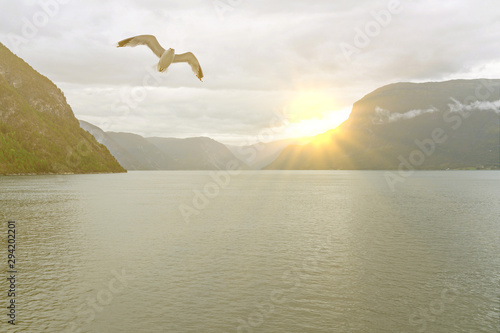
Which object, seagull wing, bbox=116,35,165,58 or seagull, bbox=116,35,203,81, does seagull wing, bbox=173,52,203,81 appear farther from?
seagull wing, bbox=116,35,165,58

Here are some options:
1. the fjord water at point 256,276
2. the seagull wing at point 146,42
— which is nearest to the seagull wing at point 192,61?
the seagull wing at point 146,42

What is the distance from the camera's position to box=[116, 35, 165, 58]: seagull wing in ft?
66.7

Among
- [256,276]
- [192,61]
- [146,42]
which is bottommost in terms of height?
[256,276]

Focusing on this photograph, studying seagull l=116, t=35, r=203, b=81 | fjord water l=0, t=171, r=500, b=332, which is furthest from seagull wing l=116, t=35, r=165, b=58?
fjord water l=0, t=171, r=500, b=332

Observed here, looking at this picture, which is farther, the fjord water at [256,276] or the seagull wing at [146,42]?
the fjord water at [256,276]

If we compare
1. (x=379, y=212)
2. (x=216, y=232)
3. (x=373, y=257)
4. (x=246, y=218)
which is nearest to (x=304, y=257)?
(x=373, y=257)

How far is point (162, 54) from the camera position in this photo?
21.0 m

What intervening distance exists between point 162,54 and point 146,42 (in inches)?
44.5

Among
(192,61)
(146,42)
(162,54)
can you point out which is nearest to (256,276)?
(192,61)

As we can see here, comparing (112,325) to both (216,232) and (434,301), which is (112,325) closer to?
(434,301)

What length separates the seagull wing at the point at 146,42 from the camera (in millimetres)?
20328

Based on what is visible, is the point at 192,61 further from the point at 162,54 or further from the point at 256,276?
the point at 256,276

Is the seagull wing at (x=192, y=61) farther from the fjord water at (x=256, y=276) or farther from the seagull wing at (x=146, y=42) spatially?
the fjord water at (x=256, y=276)

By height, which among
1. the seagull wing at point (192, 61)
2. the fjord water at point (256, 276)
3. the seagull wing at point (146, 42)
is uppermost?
the seagull wing at point (146, 42)
